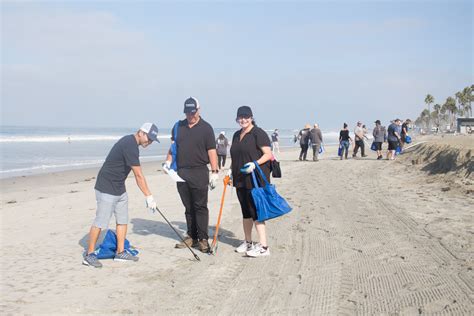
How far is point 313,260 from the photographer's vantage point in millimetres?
5820

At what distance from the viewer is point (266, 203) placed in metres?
5.87

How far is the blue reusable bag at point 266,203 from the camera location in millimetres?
5848

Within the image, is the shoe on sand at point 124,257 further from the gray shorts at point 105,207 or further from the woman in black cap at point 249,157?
the woman in black cap at point 249,157

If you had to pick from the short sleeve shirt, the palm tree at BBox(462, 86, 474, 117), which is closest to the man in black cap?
the short sleeve shirt

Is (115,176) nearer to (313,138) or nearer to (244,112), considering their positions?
(244,112)

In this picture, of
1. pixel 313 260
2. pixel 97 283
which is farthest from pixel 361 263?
pixel 97 283

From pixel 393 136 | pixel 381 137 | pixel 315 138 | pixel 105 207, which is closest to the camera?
pixel 105 207

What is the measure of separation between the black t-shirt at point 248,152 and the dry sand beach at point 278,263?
1054mm

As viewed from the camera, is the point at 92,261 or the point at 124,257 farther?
the point at 124,257

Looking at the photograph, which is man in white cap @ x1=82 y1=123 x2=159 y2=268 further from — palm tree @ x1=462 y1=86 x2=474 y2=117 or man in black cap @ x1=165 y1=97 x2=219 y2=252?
palm tree @ x1=462 y1=86 x2=474 y2=117

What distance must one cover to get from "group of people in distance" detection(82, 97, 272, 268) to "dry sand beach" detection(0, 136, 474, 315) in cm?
34

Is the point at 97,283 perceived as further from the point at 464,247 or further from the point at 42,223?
the point at 464,247

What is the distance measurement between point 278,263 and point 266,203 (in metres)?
0.77

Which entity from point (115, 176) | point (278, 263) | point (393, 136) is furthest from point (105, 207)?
point (393, 136)
